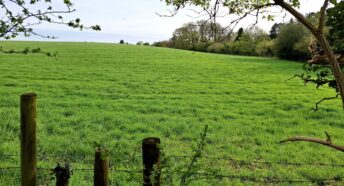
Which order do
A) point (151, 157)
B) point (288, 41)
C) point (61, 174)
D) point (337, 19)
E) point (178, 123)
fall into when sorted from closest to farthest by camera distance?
point (337, 19) → point (151, 157) → point (61, 174) → point (178, 123) → point (288, 41)

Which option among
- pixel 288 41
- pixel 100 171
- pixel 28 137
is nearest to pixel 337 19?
pixel 100 171

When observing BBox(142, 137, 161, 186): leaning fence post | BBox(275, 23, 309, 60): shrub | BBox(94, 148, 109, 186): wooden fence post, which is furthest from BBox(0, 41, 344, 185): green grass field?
BBox(275, 23, 309, 60): shrub

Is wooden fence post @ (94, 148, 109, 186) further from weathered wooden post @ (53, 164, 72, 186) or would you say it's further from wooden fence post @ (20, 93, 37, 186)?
wooden fence post @ (20, 93, 37, 186)

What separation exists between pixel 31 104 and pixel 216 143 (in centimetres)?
666

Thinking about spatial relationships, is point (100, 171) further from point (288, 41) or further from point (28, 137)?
point (288, 41)

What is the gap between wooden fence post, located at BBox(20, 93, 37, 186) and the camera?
2514 mm

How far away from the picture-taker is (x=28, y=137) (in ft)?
8.46

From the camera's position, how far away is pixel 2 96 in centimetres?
1324

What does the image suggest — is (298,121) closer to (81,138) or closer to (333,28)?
(81,138)

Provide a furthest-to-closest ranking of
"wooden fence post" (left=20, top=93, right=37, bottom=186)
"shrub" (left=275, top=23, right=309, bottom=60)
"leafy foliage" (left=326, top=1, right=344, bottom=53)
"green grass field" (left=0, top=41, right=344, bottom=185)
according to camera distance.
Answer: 1. "shrub" (left=275, top=23, right=309, bottom=60)
2. "green grass field" (left=0, top=41, right=344, bottom=185)
3. "wooden fence post" (left=20, top=93, right=37, bottom=186)
4. "leafy foliage" (left=326, top=1, right=344, bottom=53)

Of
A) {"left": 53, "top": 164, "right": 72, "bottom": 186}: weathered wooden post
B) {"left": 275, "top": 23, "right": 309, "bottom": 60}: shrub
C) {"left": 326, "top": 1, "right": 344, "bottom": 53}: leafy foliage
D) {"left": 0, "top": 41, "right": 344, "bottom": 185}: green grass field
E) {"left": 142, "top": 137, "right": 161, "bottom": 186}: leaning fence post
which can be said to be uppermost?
{"left": 275, "top": 23, "right": 309, "bottom": 60}: shrub

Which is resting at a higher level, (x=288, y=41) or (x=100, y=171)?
(x=288, y=41)

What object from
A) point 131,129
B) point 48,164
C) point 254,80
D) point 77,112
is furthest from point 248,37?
point 254,80

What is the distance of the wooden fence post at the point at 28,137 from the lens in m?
2.51
